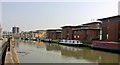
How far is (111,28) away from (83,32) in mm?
20567

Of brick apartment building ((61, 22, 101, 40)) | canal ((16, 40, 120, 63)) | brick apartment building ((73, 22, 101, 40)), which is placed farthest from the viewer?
brick apartment building ((61, 22, 101, 40))

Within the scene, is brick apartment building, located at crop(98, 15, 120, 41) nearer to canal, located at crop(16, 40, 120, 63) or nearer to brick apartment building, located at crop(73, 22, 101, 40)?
canal, located at crop(16, 40, 120, 63)

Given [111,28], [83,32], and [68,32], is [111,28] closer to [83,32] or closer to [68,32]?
[83,32]

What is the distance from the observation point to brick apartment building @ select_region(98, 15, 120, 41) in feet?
136

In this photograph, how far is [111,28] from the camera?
143ft

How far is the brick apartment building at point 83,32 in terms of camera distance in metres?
60.4

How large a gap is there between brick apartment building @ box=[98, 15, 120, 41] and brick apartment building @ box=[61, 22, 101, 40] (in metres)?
11.6

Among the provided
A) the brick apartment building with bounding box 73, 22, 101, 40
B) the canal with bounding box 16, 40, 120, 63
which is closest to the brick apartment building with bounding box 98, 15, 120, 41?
the canal with bounding box 16, 40, 120, 63

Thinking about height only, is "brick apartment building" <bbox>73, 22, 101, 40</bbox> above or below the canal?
above

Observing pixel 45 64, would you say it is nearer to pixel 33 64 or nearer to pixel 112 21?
pixel 33 64

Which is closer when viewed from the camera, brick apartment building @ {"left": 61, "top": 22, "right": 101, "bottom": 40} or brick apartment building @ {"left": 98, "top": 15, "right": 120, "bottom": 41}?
brick apartment building @ {"left": 98, "top": 15, "right": 120, "bottom": 41}

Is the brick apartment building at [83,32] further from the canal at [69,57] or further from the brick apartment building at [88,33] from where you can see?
the canal at [69,57]

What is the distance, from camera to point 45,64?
22.0 meters

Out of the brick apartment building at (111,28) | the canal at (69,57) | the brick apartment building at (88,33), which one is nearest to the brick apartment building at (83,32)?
the brick apartment building at (88,33)
